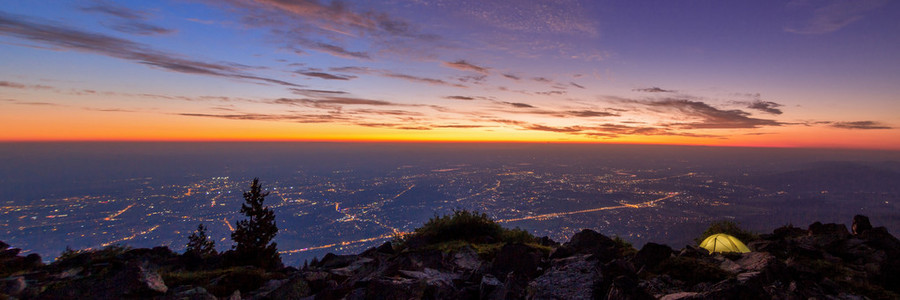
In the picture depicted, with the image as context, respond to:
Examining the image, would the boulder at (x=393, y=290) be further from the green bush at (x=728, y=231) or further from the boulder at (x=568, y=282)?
the green bush at (x=728, y=231)

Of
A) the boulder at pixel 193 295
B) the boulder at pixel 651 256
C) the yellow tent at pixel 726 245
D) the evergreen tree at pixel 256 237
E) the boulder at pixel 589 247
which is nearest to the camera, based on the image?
the boulder at pixel 193 295

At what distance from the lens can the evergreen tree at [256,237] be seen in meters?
20.6

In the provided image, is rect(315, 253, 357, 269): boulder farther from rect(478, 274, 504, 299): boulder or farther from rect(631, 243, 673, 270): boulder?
rect(631, 243, 673, 270): boulder

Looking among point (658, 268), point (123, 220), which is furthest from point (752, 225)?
point (123, 220)

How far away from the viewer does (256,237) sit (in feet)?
78.7

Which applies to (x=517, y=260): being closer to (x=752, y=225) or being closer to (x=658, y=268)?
(x=658, y=268)

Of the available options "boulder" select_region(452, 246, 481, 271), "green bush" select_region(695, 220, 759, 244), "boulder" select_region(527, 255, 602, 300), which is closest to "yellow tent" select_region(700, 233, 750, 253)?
"green bush" select_region(695, 220, 759, 244)

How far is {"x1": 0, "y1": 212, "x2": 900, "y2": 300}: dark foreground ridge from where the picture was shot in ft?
26.0

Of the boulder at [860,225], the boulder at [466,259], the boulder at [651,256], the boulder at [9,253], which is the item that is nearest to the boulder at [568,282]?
the boulder at [651,256]

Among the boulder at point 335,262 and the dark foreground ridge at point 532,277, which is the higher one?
the dark foreground ridge at point 532,277

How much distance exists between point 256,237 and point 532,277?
21.9 m

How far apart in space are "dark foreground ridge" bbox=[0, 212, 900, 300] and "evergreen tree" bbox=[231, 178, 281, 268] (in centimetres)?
589

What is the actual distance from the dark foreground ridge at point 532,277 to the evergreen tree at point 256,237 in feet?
19.3

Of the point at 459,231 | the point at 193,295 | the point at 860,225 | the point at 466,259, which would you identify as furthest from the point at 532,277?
the point at 860,225
